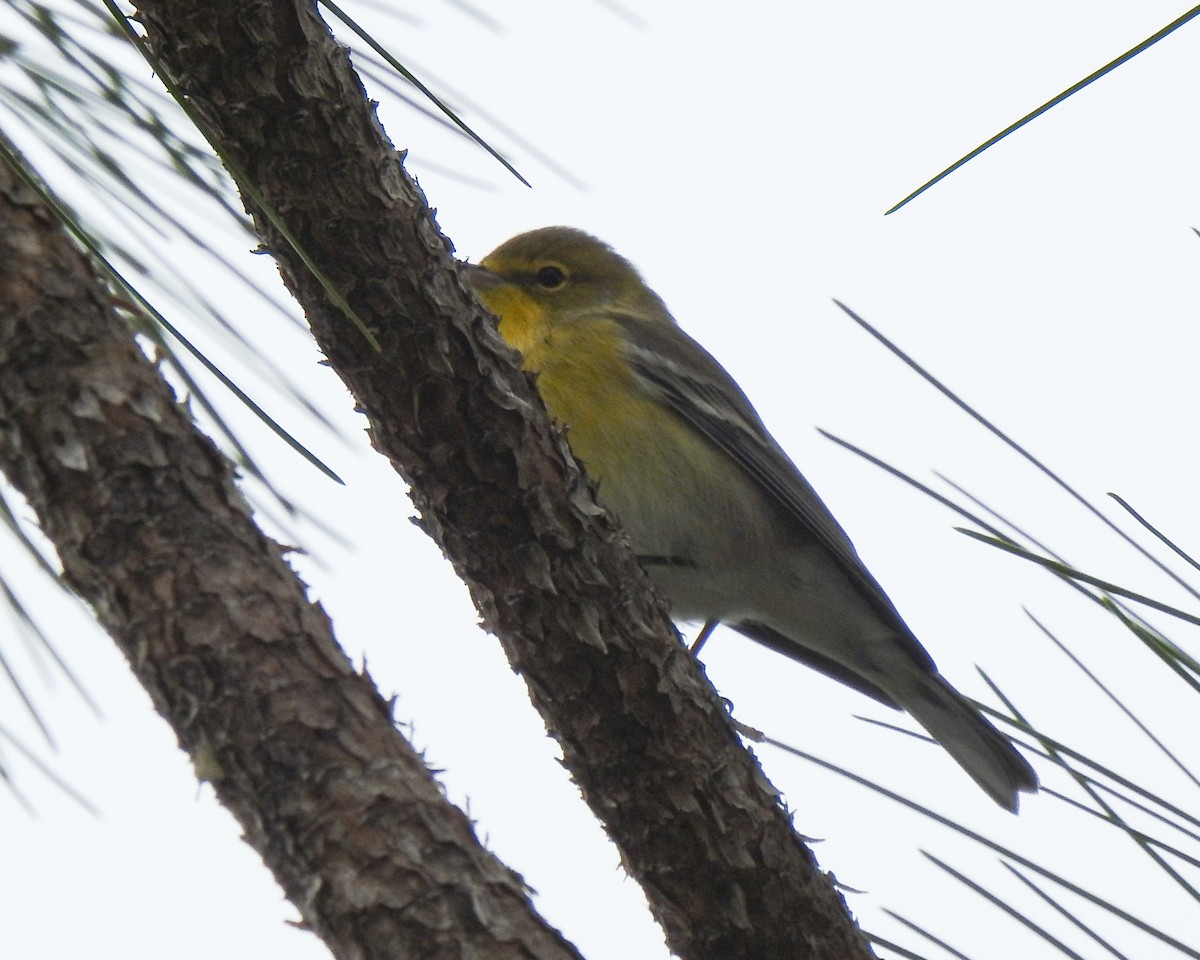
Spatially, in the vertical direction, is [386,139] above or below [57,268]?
above

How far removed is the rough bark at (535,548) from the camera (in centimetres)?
227

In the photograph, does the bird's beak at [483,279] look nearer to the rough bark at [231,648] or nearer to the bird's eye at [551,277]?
the bird's eye at [551,277]

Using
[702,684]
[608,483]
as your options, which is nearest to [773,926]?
[702,684]

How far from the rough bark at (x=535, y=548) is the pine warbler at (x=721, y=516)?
2.49 m

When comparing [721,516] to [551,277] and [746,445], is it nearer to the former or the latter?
[746,445]

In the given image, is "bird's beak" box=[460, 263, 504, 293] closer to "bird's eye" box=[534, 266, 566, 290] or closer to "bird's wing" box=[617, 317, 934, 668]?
"bird's eye" box=[534, 266, 566, 290]

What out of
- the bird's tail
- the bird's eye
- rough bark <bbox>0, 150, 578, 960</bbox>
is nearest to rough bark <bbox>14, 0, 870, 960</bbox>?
rough bark <bbox>0, 150, 578, 960</bbox>

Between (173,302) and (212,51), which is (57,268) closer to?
(212,51)

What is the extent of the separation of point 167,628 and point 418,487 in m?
0.93

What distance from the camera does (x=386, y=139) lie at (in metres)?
2.30

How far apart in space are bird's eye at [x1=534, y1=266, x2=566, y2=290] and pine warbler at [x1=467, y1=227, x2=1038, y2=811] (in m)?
0.15

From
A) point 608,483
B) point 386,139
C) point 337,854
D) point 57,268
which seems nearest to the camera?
point 337,854

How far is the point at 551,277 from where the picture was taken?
6.31 metres

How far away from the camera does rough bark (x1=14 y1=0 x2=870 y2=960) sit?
227 cm
